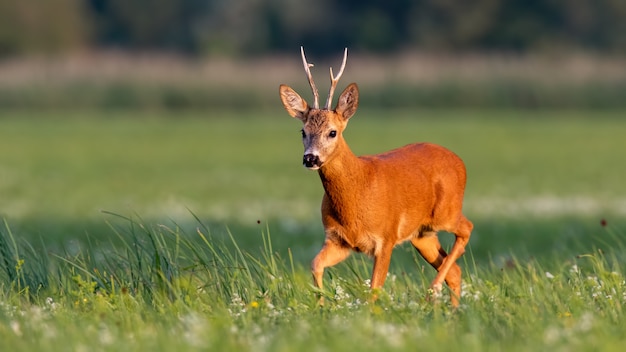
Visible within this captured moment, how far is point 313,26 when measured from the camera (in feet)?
241

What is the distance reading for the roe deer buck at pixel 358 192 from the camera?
20.7 feet

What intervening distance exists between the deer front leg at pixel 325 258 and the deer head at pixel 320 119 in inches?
15.6

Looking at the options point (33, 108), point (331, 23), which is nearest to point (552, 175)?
point (33, 108)

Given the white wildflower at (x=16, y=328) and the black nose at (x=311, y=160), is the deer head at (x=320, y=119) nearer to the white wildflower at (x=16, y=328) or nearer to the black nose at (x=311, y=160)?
A: the black nose at (x=311, y=160)

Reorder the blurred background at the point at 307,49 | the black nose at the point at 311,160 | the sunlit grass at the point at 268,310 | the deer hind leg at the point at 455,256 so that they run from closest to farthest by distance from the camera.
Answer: the sunlit grass at the point at 268,310 → the black nose at the point at 311,160 → the deer hind leg at the point at 455,256 → the blurred background at the point at 307,49

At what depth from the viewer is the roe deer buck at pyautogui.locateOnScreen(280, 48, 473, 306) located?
6.30m

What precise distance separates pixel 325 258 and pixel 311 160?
1.57 ft

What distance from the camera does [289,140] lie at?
36625 millimetres

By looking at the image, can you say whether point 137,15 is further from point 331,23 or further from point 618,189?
point 618,189

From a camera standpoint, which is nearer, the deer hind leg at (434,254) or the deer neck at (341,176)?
the deer neck at (341,176)

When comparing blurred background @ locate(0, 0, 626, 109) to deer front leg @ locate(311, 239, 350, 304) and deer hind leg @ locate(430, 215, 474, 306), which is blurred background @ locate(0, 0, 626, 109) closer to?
deer hind leg @ locate(430, 215, 474, 306)

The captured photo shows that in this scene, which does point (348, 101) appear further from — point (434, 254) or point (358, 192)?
point (434, 254)

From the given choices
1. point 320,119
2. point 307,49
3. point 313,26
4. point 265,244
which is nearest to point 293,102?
point 320,119

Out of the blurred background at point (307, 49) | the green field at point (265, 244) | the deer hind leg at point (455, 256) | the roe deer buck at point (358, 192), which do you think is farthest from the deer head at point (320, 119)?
the blurred background at point (307, 49)
